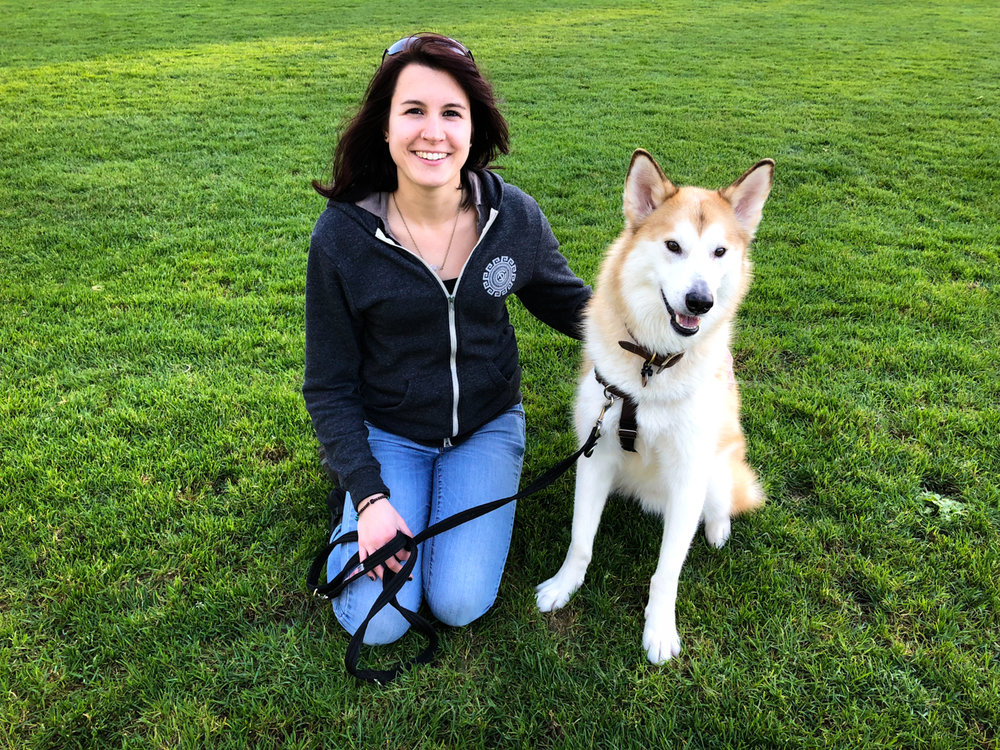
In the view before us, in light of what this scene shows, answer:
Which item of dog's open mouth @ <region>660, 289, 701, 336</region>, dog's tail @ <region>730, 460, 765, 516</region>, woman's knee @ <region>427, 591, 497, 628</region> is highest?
dog's open mouth @ <region>660, 289, 701, 336</region>

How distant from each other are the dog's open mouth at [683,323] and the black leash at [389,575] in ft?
1.26

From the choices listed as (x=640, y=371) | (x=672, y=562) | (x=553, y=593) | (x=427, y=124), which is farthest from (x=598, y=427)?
(x=427, y=124)

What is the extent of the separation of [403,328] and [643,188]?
1.07 m

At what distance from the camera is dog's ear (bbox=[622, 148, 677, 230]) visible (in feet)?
6.97

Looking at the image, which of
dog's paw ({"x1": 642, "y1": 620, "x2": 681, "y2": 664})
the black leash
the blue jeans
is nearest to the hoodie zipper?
the blue jeans

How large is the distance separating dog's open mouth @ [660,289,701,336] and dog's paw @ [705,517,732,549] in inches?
36.1

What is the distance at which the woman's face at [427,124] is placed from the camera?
2.04 meters

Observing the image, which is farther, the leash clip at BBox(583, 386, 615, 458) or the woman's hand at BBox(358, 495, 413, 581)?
the leash clip at BBox(583, 386, 615, 458)

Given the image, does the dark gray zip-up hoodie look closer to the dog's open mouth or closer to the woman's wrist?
the woman's wrist

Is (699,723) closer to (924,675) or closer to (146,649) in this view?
(924,675)

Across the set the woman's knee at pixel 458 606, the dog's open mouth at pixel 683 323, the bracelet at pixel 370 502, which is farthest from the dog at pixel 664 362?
the bracelet at pixel 370 502

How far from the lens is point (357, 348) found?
2.34 metres

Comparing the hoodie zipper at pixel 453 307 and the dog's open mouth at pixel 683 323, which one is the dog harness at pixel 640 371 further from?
the hoodie zipper at pixel 453 307

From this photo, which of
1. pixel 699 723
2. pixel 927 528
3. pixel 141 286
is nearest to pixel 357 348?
pixel 699 723
